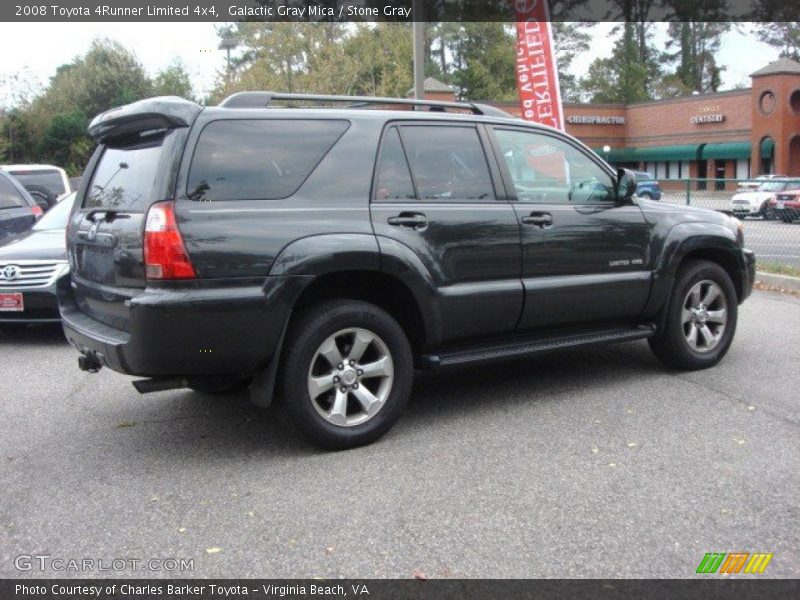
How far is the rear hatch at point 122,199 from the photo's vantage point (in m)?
4.44

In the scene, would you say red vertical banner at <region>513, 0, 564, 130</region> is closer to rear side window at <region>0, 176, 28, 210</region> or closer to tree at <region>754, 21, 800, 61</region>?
rear side window at <region>0, 176, 28, 210</region>

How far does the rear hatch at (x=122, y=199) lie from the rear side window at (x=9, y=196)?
20.2ft

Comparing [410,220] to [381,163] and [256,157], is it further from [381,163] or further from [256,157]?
[256,157]

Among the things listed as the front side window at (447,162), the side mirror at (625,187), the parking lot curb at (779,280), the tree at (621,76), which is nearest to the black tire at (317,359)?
the front side window at (447,162)

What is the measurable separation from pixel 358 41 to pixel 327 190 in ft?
90.9

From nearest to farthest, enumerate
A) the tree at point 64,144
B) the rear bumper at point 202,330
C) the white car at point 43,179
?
the rear bumper at point 202,330 → the white car at point 43,179 → the tree at point 64,144

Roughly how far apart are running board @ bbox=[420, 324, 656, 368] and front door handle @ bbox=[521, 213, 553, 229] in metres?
0.76

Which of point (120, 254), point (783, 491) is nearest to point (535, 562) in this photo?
point (783, 491)

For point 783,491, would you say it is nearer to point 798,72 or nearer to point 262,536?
point 262,536

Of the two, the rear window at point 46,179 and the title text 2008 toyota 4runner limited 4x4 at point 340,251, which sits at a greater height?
the rear window at point 46,179

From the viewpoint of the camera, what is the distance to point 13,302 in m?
7.95

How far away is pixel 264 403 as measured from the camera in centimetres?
461

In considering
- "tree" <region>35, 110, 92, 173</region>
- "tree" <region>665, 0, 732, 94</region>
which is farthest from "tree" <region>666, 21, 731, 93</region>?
"tree" <region>35, 110, 92, 173</region>

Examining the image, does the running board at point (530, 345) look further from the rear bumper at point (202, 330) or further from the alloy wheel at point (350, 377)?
the rear bumper at point (202, 330)
